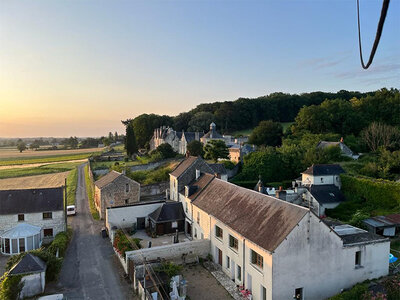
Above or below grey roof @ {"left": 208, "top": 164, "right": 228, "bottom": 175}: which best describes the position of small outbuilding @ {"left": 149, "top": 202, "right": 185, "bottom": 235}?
below

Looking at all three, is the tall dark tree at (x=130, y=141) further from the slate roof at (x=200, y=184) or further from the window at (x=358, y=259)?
the window at (x=358, y=259)

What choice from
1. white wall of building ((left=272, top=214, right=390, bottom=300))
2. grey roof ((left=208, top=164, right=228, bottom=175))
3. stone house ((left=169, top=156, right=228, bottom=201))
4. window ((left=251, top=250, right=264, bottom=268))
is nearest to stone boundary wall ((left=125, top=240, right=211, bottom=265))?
window ((left=251, top=250, right=264, bottom=268))

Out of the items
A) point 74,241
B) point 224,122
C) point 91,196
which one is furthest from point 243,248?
point 224,122

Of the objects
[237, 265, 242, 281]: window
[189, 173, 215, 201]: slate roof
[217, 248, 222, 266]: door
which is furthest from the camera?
[189, 173, 215, 201]: slate roof

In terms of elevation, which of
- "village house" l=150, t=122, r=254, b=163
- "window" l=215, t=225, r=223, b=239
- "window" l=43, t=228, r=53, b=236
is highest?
"village house" l=150, t=122, r=254, b=163

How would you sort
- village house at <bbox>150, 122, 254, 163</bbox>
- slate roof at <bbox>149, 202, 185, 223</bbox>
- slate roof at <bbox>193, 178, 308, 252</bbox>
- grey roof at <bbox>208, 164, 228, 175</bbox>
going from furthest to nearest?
village house at <bbox>150, 122, 254, 163</bbox>
grey roof at <bbox>208, 164, 228, 175</bbox>
slate roof at <bbox>149, 202, 185, 223</bbox>
slate roof at <bbox>193, 178, 308, 252</bbox>

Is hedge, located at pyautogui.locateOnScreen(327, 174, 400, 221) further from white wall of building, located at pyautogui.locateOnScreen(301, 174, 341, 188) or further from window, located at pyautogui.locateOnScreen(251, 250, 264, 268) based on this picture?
window, located at pyautogui.locateOnScreen(251, 250, 264, 268)

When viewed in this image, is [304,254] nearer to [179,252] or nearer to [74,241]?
[179,252]

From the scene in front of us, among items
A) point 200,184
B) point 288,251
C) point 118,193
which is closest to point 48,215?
point 118,193
